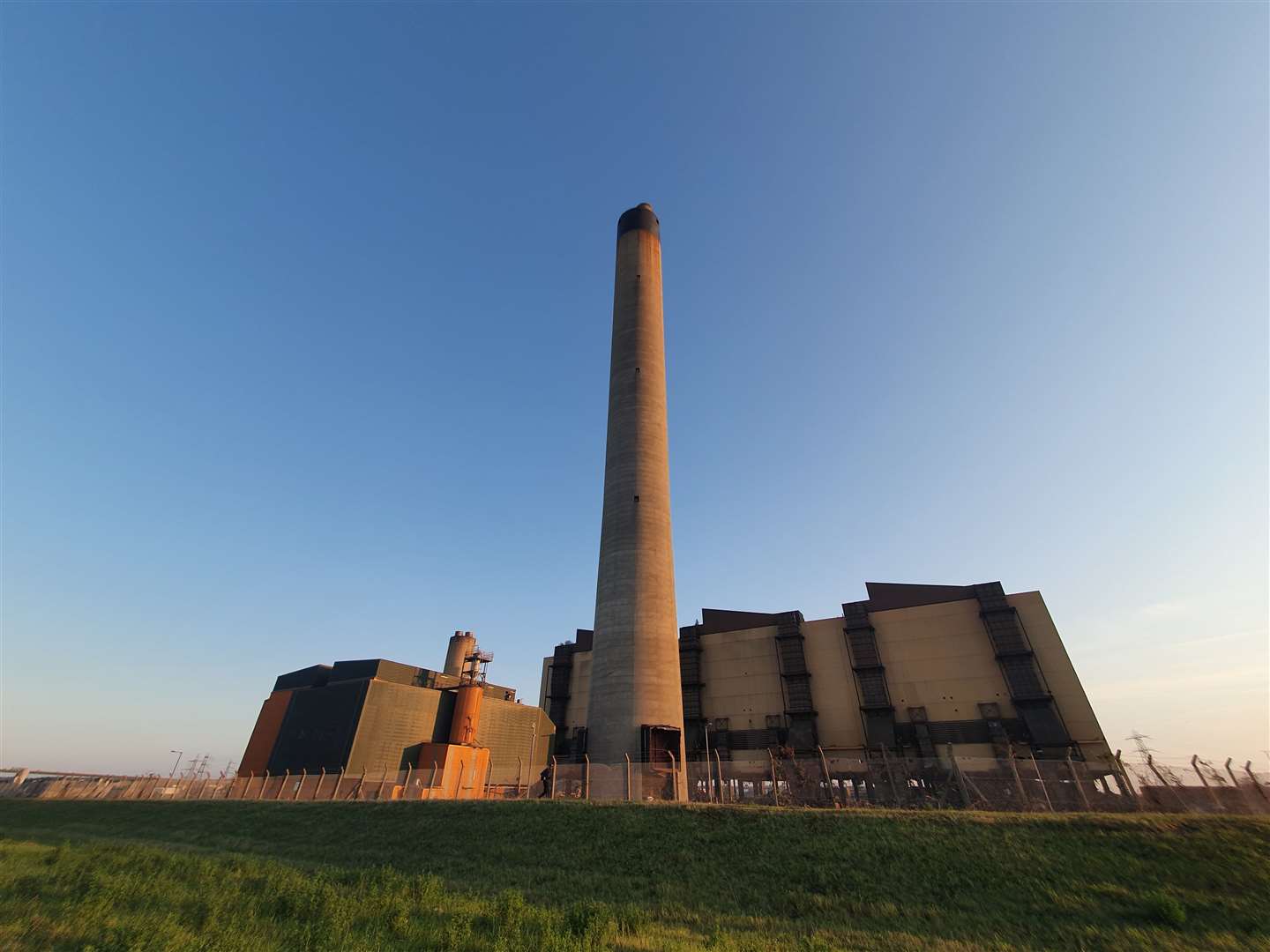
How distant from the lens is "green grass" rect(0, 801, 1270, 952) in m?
10.3

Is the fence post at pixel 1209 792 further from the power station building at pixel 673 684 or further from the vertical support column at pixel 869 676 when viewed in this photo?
the vertical support column at pixel 869 676

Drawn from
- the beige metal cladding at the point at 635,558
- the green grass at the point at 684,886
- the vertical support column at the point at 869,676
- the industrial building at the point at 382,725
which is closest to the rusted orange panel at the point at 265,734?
the industrial building at the point at 382,725

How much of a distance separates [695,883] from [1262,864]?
1341 cm

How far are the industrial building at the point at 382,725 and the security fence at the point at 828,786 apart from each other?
1.41 m

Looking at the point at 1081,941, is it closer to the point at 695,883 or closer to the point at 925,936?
the point at 925,936

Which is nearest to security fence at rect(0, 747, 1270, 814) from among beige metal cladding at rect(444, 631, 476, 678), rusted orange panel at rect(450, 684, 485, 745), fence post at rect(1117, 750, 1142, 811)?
fence post at rect(1117, 750, 1142, 811)

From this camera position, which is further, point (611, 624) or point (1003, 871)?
point (611, 624)

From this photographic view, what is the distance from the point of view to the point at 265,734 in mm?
48781

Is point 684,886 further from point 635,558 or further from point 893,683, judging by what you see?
point 893,683

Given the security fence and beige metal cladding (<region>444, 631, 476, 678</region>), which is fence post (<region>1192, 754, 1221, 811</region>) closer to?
the security fence

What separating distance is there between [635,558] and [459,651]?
41.4 meters

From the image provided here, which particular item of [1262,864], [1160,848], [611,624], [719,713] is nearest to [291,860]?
[611,624]

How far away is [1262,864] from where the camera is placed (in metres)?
12.9

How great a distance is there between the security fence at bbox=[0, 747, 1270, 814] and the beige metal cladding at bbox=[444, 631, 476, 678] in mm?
17728
